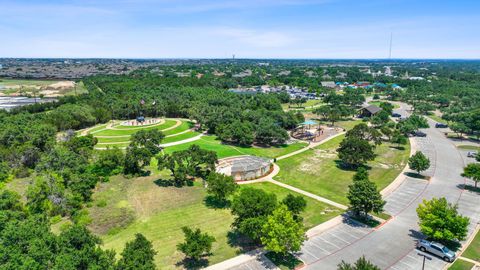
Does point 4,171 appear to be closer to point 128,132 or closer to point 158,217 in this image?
point 158,217

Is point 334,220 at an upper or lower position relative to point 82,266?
lower

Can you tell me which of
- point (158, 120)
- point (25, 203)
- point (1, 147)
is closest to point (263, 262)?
point (25, 203)

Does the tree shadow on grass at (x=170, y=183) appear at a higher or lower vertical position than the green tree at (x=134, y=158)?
lower

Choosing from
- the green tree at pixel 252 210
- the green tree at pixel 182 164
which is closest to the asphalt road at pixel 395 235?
the green tree at pixel 252 210

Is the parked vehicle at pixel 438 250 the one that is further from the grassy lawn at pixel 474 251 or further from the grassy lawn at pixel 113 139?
the grassy lawn at pixel 113 139

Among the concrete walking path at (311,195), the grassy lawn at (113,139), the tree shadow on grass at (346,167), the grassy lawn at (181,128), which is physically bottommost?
the concrete walking path at (311,195)

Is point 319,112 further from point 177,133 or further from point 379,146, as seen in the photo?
point 177,133

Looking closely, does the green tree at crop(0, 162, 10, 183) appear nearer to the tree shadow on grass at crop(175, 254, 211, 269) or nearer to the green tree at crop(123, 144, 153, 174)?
the green tree at crop(123, 144, 153, 174)
